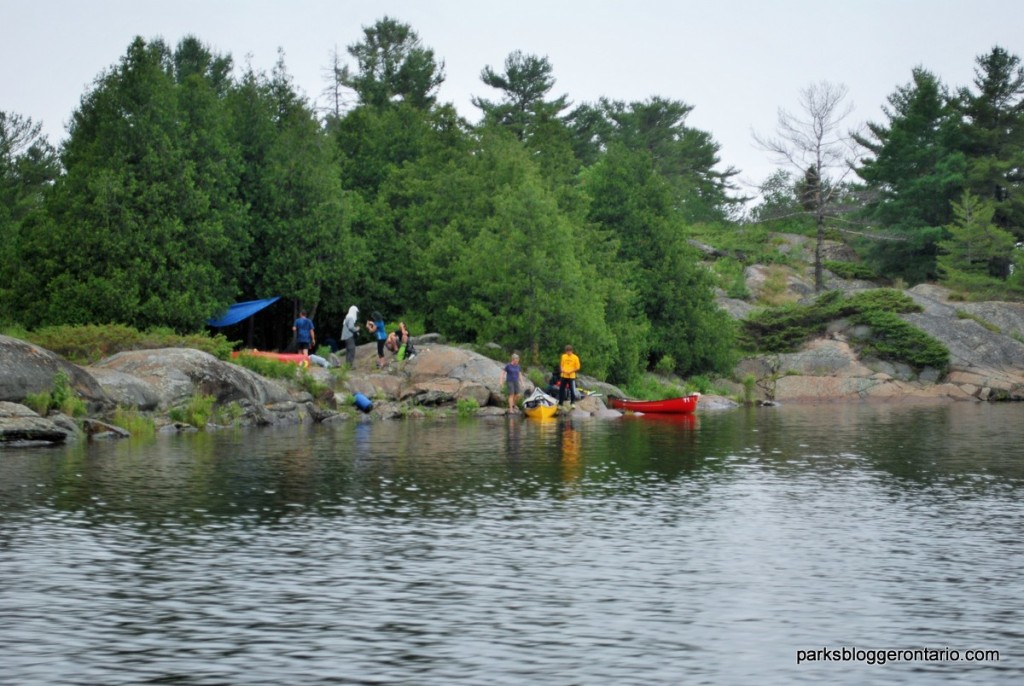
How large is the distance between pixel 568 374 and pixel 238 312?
15612mm

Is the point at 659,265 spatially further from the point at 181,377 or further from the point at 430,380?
the point at 181,377

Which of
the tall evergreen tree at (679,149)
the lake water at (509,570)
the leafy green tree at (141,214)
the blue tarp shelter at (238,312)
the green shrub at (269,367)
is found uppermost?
the tall evergreen tree at (679,149)

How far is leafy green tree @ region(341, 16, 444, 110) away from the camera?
7831 centimetres

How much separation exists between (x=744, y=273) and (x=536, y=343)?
109 feet

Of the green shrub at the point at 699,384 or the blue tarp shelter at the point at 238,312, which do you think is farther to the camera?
the green shrub at the point at 699,384

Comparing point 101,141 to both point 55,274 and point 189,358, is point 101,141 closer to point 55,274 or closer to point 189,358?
point 55,274

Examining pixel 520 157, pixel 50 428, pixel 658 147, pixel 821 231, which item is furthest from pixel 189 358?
pixel 658 147

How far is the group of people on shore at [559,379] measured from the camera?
143 feet

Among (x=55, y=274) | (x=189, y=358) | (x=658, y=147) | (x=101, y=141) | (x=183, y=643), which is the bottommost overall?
(x=183, y=643)

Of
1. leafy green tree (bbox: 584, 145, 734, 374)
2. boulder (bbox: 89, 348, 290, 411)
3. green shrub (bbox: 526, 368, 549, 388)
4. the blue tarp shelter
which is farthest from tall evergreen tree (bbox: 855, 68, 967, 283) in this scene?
boulder (bbox: 89, 348, 290, 411)

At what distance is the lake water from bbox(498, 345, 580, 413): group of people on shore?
17.4m

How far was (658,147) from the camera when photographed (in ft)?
322

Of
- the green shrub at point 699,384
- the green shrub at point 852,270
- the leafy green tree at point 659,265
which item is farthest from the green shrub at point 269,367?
the green shrub at point 852,270

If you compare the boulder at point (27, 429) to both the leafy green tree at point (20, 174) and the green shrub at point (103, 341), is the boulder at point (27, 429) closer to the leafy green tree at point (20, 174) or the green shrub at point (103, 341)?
the green shrub at point (103, 341)
